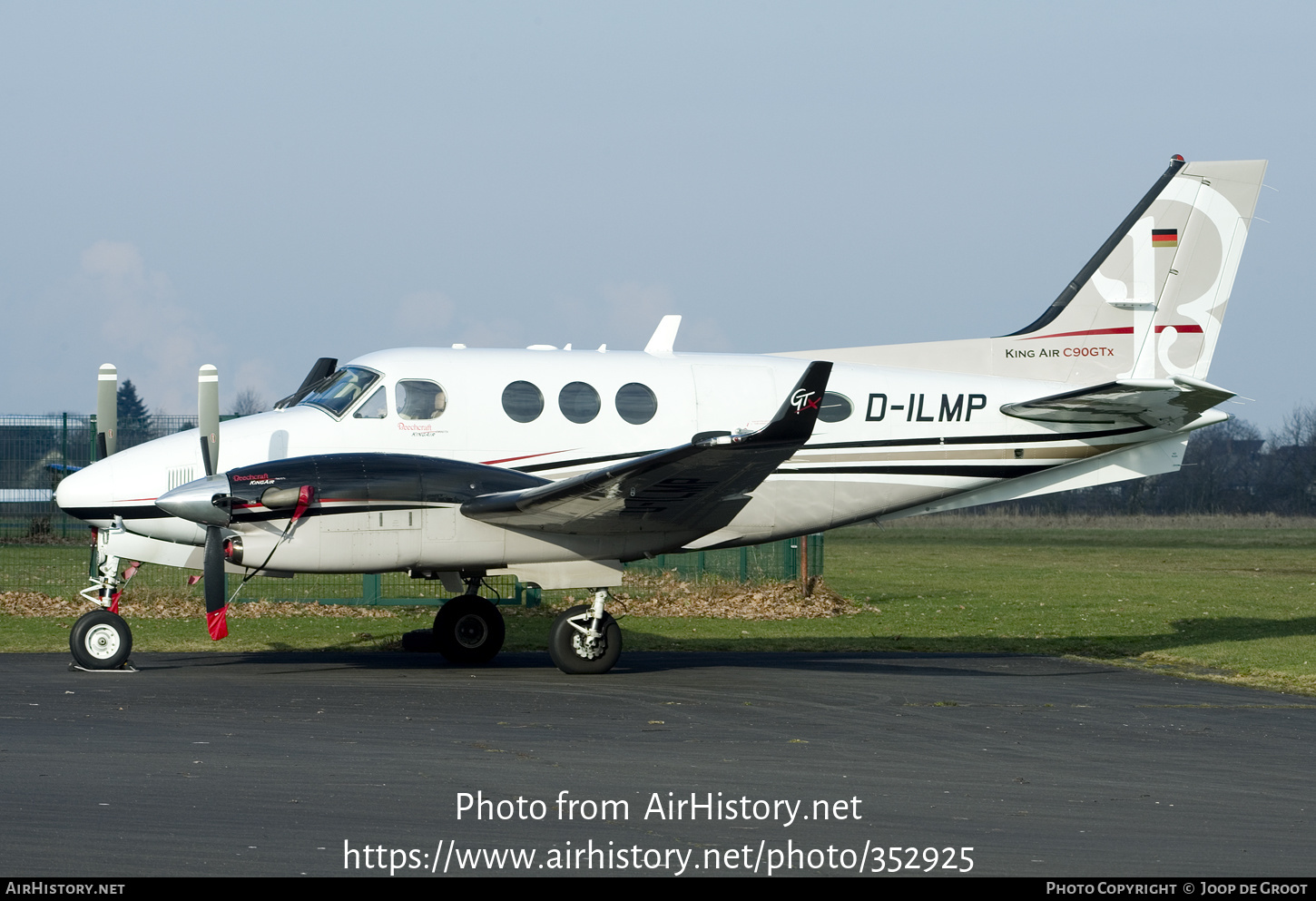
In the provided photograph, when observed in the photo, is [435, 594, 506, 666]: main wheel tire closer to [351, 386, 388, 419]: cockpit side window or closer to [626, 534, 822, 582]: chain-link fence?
[351, 386, 388, 419]: cockpit side window

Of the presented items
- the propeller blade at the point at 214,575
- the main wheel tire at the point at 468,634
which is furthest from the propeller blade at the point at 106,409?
the main wheel tire at the point at 468,634

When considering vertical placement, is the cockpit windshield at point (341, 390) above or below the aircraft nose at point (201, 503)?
above

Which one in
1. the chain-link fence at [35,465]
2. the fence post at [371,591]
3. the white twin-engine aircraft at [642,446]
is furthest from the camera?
the chain-link fence at [35,465]

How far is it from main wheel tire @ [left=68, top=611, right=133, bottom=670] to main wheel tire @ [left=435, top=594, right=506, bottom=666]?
10.7 ft

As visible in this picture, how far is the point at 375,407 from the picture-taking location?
41.8 feet

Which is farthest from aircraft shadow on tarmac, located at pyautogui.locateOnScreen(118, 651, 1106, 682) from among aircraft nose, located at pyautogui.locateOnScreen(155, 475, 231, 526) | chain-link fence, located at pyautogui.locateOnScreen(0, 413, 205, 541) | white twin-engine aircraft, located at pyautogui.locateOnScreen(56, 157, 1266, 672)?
chain-link fence, located at pyautogui.locateOnScreen(0, 413, 205, 541)

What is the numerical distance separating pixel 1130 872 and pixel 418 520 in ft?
25.5

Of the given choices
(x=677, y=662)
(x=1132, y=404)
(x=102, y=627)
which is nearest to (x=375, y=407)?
(x=102, y=627)

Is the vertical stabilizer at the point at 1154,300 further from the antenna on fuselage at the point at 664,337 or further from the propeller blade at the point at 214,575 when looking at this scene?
the propeller blade at the point at 214,575

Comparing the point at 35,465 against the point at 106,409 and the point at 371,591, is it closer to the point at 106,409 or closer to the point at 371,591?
the point at 371,591

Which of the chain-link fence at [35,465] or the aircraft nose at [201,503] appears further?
the chain-link fence at [35,465]

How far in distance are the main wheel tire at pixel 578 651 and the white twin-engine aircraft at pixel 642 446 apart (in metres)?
0.02

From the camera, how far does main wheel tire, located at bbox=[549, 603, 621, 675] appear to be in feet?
40.6

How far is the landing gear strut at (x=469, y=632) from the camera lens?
1386 centimetres
